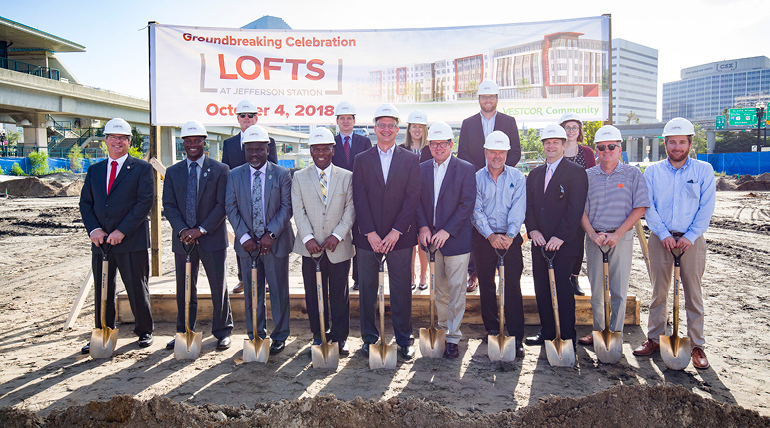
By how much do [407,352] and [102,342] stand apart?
312cm

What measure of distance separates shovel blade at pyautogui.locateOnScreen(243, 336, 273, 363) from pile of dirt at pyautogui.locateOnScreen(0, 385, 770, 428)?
3.77ft

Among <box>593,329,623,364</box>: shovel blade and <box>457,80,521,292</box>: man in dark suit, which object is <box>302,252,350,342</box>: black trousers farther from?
<box>593,329,623,364</box>: shovel blade

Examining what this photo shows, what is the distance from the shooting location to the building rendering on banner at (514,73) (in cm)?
645

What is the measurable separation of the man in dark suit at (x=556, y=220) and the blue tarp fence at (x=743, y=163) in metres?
40.1

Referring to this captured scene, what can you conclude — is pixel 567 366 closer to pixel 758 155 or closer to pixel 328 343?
pixel 328 343

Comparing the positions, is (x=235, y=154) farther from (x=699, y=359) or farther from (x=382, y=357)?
(x=699, y=359)

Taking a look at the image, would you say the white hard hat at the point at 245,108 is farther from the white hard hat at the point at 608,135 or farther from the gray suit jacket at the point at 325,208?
the white hard hat at the point at 608,135

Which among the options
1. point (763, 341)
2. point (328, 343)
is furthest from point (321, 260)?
point (763, 341)

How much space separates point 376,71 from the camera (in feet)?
22.2

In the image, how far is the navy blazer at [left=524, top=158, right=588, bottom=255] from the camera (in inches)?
180

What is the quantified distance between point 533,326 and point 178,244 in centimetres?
424

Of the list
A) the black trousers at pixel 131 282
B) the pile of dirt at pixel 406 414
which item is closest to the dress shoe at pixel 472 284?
the pile of dirt at pixel 406 414

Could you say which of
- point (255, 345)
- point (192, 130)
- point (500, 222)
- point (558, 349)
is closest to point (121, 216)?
point (192, 130)

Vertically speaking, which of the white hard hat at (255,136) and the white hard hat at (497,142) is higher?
the white hard hat at (255,136)
